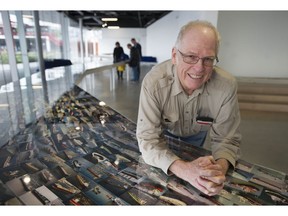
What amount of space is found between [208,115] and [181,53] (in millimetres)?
435

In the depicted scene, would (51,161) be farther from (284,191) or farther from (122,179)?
(284,191)

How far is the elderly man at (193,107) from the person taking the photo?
2.95 feet

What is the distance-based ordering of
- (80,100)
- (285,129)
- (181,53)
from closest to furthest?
(181,53), (80,100), (285,129)

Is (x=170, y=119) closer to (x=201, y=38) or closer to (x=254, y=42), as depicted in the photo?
(x=201, y=38)

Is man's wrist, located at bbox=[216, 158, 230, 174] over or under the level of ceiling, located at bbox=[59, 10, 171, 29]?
under

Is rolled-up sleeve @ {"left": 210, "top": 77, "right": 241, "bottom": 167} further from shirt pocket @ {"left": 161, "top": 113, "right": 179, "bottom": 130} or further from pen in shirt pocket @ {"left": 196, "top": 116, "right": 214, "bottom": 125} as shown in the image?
shirt pocket @ {"left": 161, "top": 113, "right": 179, "bottom": 130}

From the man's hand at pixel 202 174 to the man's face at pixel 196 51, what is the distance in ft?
1.26

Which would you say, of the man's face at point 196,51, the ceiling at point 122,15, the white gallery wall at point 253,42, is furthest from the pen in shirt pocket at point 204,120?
the ceiling at point 122,15

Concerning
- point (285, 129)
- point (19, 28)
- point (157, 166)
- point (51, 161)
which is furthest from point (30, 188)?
point (19, 28)

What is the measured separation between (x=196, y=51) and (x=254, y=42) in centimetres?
470

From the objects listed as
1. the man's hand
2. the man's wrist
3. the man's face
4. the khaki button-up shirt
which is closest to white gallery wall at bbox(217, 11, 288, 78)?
the khaki button-up shirt

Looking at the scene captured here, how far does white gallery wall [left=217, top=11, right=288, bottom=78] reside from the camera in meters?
4.72

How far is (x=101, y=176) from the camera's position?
→ 918mm

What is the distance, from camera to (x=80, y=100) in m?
2.36
